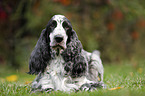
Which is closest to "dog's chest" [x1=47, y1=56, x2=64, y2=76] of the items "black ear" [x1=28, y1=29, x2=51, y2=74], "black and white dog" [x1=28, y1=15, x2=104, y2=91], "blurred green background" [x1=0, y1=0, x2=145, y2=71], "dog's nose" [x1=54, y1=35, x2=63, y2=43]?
"black and white dog" [x1=28, y1=15, x2=104, y2=91]

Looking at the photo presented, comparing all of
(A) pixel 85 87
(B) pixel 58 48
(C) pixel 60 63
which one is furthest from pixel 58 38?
Result: (A) pixel 85 87

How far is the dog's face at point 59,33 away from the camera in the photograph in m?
4.11

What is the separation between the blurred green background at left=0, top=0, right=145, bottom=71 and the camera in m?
10.6

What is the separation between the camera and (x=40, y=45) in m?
4.57

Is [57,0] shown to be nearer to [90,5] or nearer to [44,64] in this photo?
[90,5]

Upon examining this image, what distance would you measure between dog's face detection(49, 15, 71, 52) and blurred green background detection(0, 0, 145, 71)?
17.0 ft

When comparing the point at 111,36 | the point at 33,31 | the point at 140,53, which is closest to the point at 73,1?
the point at 33,31

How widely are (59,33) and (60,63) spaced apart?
62cm

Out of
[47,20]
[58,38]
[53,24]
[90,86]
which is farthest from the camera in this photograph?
[47,20]

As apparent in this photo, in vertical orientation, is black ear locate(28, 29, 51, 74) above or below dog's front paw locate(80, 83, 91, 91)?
above

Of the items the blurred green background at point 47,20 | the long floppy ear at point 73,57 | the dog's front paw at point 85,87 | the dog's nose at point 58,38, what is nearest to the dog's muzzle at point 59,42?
the dog's nose at point 58,38

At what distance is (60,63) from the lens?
4.44m

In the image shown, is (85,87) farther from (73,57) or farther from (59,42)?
(59,42)

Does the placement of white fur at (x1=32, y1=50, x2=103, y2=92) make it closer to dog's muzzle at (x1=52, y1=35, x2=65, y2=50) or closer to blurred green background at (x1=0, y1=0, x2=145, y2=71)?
dog's muzzle at (x1=52, y1=35, x2=65, y2=50)
